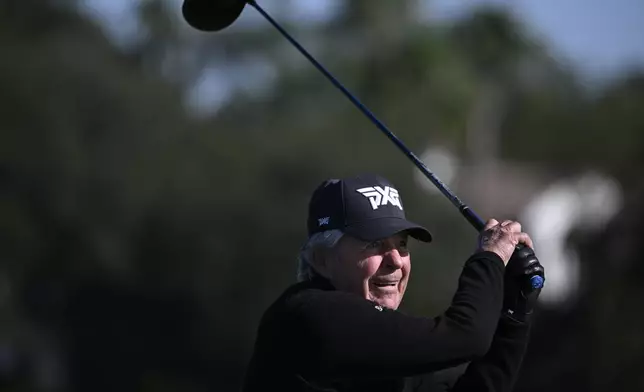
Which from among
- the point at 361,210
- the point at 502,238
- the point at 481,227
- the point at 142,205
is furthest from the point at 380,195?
the point at 142,205

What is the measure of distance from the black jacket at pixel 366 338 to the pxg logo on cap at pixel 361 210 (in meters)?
0.24

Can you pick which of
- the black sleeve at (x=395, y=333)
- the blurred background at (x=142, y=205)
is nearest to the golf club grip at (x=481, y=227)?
the black sleeve at (x=395, y=333)

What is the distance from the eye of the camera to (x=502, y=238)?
154 inches

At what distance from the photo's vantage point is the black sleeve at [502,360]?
405cm

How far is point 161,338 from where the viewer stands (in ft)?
92.5

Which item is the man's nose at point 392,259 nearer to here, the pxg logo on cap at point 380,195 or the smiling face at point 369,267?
the smiling face at point 369,267

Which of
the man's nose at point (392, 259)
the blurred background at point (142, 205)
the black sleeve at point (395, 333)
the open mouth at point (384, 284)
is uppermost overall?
the blurred background at point (142, 205)

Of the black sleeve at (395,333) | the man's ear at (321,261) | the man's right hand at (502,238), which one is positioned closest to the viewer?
the black sleeve at (395,333)

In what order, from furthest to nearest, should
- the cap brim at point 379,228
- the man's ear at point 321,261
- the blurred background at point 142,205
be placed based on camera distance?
the blurred background at point 142,205 < the man's ear at point 321,261 < the cap brim at point 379,228

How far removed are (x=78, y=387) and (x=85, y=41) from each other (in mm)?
8187

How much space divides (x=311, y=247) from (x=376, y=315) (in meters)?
0.47

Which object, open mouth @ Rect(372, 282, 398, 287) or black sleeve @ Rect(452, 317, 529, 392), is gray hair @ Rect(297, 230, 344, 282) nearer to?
open mouth @ Rect(372, 282, 398, 287)

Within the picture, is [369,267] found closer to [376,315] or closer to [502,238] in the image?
[376,315]

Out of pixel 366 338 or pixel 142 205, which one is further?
pixel 142 205
